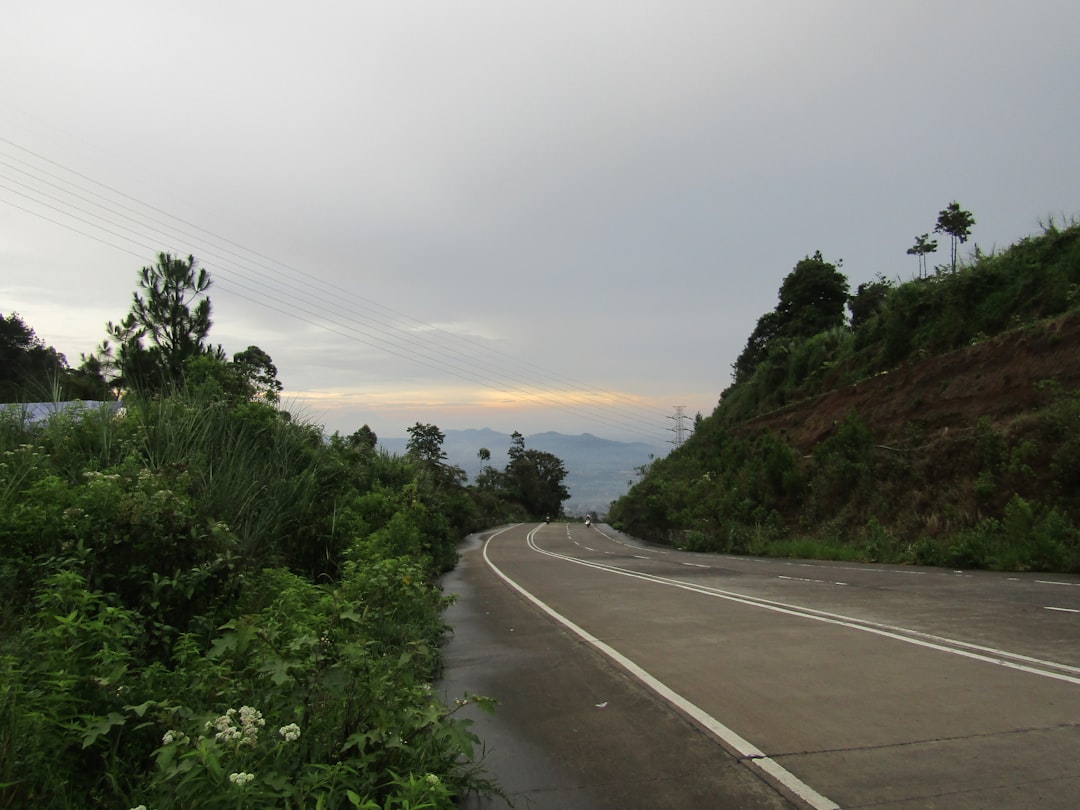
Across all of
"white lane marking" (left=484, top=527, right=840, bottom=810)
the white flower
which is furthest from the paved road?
the white flower

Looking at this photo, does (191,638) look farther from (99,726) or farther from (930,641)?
(930,641)

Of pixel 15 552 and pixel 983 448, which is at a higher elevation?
pixel 983 448

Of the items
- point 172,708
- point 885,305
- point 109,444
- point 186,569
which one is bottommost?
point 172,708

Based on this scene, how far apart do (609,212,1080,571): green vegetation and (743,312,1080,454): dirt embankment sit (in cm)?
6

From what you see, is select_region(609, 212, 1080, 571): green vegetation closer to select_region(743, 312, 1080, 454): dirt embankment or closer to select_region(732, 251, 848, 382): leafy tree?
select_region(743, 312, 1080, 454): dirt embankment

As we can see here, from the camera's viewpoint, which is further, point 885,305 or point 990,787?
point 885,305

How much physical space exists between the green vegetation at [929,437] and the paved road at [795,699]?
8.99m

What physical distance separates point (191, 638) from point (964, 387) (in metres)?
28.2

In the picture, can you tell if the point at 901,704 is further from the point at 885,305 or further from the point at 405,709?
the point at 885,305

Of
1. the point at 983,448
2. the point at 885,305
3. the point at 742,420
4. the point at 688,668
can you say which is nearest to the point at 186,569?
the point at 688,668

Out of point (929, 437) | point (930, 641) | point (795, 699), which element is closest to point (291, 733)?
point (795, 699)

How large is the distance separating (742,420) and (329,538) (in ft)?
132

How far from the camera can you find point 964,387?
25.9m

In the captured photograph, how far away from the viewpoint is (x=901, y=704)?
5555 mm
